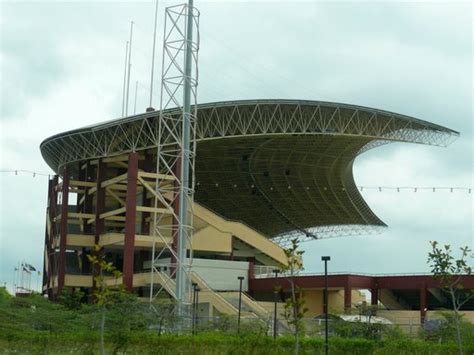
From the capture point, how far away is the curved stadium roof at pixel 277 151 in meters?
71.2

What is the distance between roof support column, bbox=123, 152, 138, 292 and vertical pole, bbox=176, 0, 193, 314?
11.0 meters

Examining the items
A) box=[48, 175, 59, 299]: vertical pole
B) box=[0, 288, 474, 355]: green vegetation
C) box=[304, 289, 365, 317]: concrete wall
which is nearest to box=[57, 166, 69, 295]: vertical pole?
box=[48, 175, 59, 299]: vertical pole

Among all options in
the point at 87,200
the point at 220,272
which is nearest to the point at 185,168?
the point at 220,272

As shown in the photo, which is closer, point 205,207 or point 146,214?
point 146,214

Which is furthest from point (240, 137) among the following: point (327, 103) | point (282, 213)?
point (282, 213)

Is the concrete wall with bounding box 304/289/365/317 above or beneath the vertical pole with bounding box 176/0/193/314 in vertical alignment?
beneath

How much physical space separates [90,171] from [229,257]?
16.5 m

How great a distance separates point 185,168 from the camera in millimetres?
58625

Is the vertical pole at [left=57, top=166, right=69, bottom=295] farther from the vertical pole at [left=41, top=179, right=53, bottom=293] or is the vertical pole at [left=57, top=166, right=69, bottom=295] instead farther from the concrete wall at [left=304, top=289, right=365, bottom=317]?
the concrete wall at [left=304, top=289, right=365, bottom=317]

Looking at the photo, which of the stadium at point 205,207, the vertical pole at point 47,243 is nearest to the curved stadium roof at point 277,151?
the stadium at point 205,207

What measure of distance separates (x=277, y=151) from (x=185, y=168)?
1090 inches

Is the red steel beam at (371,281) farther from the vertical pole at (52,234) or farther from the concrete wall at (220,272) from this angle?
the vertical pole at (52,234)

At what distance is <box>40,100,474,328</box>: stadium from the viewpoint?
68.6 metres

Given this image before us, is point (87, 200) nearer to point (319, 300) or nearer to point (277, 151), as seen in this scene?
point (277, 151)
